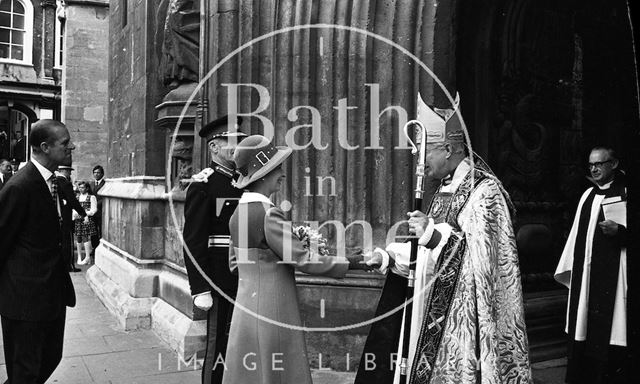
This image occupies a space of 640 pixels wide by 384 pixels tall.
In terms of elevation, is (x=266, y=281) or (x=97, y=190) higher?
(x=97, y=190)

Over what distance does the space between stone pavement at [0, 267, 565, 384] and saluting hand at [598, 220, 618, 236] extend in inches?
49.2

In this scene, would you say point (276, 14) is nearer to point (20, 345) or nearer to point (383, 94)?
point (383, 94)

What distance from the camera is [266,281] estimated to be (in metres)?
3.25

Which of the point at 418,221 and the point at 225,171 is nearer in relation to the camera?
the point at 418,221

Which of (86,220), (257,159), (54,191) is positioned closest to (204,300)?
(54,191)

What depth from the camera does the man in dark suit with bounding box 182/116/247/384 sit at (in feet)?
13.7

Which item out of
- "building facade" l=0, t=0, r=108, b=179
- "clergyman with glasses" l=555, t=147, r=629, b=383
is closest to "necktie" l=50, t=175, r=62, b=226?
"clergyman with glasses" l=555, t=147, r=629, b=383

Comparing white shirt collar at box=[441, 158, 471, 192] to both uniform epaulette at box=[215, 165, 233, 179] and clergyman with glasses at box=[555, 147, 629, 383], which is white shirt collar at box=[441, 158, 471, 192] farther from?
clergyman with glasses at box=[555, 147, 629, 383]

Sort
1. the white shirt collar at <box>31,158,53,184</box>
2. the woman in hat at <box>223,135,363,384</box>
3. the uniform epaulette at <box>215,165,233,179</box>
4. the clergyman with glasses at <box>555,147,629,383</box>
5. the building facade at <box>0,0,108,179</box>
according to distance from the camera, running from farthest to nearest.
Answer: the building facade at <box>0,0,108,179</box>, the clergyman with glasses at <box>555,147,629,383</box>, the uniform epaulette at <box>215,165,233,179</box>, the white shirt collar at <box>31,158,53,184</box>, the woman in hat at <box>223,135,363,384</box>

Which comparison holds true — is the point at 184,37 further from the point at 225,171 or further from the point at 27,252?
the point at 27,252

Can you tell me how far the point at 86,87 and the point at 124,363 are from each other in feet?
34.4

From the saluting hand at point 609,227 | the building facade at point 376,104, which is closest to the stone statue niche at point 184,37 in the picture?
the building facade at point 376,104

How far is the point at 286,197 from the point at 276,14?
60.3 inches

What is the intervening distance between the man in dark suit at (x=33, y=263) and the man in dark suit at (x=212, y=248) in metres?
0.82
